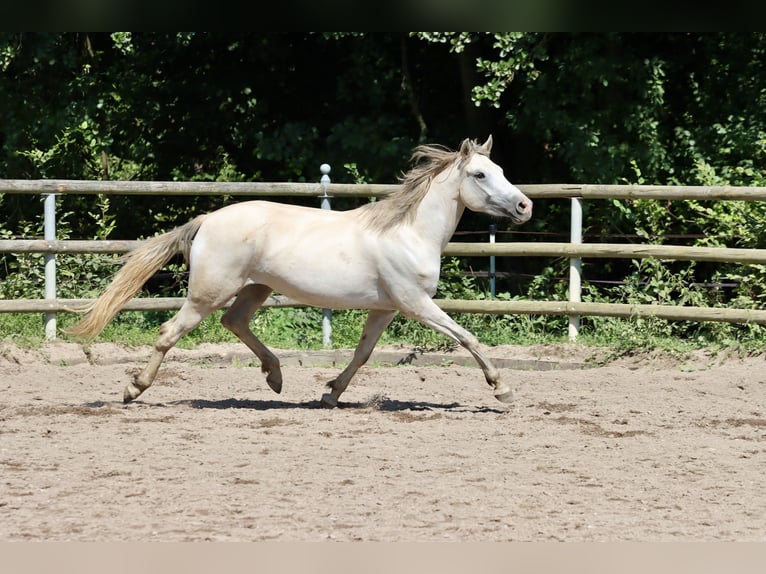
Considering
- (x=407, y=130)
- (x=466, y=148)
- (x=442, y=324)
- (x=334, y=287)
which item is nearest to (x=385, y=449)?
(x=442, y=324)

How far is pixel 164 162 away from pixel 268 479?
8.91 m

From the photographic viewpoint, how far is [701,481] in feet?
14.9

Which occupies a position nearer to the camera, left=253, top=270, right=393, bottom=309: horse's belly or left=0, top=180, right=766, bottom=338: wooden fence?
left=253, top=270, right=393, bottom=309: horse's belly

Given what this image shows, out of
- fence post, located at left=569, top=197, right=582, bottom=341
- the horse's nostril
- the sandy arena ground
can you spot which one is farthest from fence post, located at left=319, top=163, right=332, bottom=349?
the horse's nostril

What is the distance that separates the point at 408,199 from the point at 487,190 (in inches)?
20.9

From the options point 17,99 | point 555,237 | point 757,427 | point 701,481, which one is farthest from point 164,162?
point 701,481

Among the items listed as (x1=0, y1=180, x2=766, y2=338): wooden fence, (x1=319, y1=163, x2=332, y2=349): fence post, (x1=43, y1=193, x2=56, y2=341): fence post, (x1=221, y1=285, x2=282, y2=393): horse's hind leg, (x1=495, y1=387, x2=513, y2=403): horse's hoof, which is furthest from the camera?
(x1=319, y1=163, x2=332, y2=349): fence post

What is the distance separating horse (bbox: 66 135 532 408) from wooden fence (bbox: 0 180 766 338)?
6.88ft

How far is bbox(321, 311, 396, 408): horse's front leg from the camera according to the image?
6637mm

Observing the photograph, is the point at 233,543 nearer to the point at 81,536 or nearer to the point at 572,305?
the point at 81,536

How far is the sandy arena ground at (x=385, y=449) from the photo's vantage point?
12.1ft

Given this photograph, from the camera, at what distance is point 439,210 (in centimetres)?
659

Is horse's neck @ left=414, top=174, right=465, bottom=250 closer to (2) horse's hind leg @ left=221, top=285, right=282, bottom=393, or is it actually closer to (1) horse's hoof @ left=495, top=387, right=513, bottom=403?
(1) horse's hoof @ left=495, top=387, right=513, bottom=403

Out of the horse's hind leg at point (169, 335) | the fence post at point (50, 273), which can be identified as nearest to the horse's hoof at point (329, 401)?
the horse's hind leg at point (169, 335)
